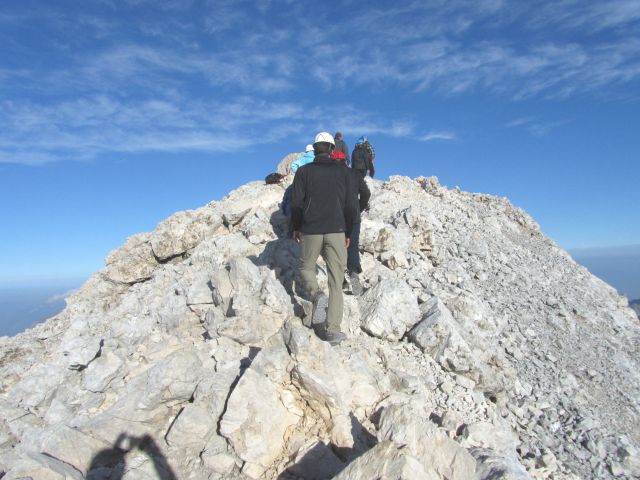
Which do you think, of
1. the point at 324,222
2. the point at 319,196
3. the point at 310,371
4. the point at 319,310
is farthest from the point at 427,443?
the point at 319,196

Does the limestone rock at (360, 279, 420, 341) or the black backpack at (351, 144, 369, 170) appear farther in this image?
the black backpack at (351, 144, 369, 170)

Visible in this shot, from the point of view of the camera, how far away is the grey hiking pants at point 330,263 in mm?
7695

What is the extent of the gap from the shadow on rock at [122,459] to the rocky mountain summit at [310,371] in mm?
27

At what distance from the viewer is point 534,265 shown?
1670 cm

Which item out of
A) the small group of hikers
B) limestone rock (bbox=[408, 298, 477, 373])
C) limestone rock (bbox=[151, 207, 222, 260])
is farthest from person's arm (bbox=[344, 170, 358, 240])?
limestone rock (bbox=[151, 207, 222, 260])

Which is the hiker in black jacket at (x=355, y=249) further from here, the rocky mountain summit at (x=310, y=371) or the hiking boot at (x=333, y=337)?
the hiking boot at (x=333, y=337)

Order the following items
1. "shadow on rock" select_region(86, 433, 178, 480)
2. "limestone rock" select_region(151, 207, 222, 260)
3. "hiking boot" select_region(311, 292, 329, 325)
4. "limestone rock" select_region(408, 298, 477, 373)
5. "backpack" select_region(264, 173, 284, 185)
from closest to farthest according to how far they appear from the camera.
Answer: "shadow on rock" select_region(86, 433, 178, 480) < "hiking boot" select_region(311, 292, 329, 325) < "limestone rock" select_region(408, 298, 477, 373) < "limestone rock" select_region(151, 207, 222, 260) < "backpack" select_region(264, 173, 284, 185)

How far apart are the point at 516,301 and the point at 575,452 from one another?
576 cm

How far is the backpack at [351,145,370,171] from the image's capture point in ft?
55.2

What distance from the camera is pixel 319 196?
768cm

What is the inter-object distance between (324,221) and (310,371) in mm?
2793

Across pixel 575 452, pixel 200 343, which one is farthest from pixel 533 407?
pixel 200 343

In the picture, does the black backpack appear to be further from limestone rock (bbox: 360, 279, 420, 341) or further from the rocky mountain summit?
limestone rock (bbox: 360, 279, 420, 341)

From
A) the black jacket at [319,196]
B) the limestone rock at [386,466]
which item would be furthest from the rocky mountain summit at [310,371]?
the black jacket at [319,196]
